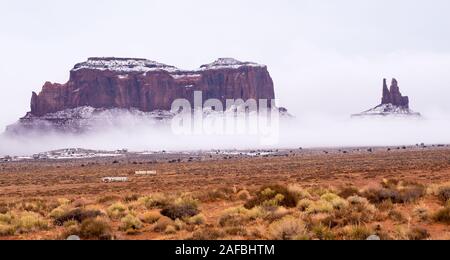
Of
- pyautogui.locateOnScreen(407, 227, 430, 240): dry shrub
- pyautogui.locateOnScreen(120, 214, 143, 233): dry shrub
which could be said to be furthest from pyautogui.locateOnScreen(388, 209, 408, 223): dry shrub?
pyautogui.locateOnScreen(120, 214, 143, 233): dry shrub

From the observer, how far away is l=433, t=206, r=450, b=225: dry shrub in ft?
48.5

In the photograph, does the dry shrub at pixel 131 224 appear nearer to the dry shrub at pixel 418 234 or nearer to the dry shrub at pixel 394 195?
the dry shrub at pixel 418 234

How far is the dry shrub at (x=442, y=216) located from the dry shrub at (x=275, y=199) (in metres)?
6.03

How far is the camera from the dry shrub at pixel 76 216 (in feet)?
58.2

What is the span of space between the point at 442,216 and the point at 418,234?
298 centimetres

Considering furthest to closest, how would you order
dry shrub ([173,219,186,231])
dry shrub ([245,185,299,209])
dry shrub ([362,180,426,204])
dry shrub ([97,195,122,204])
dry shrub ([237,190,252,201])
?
dry shrub ([97,195,122,204])
dry shrub ([237,190,252,201])
dry shrub ([245,185,299,209])
dry shrub ([362,180,426,204])
dry shrub ([173,219,186,231])

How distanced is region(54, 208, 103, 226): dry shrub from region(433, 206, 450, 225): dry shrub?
11.3 metres

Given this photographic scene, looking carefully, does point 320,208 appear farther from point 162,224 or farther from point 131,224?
point 131,224

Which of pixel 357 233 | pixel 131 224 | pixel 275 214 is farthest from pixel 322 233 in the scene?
pixel 131 224

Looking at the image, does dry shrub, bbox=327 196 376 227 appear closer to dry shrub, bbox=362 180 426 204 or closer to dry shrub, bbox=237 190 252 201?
dry shrub, bbox=362 180 426 204

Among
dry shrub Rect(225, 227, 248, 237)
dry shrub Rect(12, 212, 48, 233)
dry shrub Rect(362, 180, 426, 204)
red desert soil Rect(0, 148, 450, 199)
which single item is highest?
dry shrub Rect(362, 180, 426, 204)

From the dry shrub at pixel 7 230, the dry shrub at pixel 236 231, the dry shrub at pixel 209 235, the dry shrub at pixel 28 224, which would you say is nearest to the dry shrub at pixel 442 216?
the dry shrub at pixel 236 231
